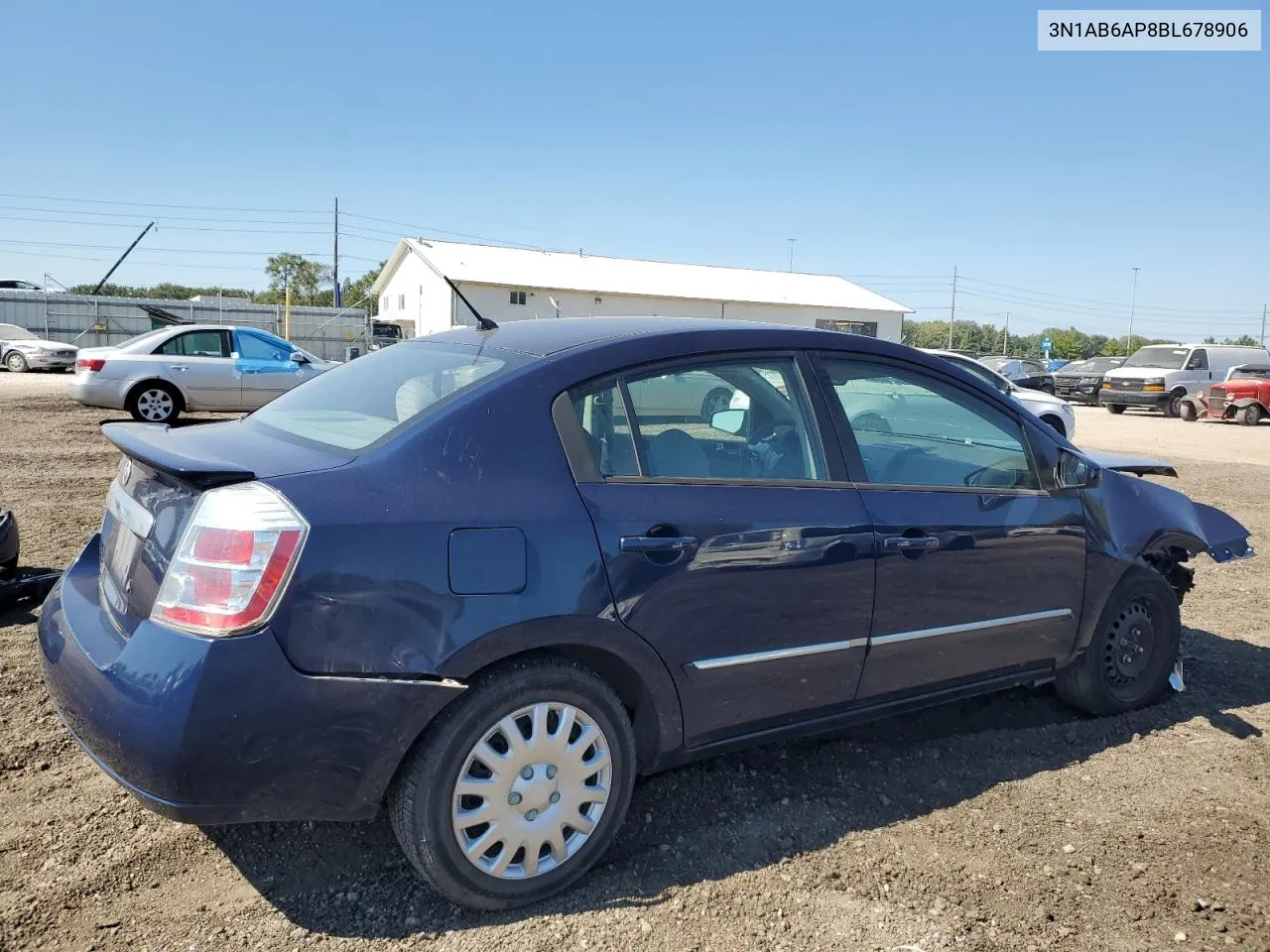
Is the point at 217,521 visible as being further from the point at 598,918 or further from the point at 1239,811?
the point at 1239,811

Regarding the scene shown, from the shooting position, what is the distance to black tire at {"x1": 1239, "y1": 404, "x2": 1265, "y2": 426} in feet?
74.1

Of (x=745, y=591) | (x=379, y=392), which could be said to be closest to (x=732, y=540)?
(x=745, y=591)

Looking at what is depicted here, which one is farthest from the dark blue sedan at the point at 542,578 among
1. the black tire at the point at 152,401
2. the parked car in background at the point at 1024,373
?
the parked car in background at the point at 1024,373

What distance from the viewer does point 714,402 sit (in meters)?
3.22

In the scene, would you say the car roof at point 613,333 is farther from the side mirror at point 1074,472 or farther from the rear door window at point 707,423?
the side mirror at point 1074,472

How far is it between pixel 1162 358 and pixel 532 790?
28.8 meters

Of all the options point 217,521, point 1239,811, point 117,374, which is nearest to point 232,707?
point 217,521

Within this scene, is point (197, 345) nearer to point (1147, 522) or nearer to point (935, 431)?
point (935, 431)

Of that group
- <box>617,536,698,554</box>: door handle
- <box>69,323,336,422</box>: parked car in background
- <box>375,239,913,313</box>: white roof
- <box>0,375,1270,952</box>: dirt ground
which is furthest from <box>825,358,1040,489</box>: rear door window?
<box>375,239,913,313</box>: white roof

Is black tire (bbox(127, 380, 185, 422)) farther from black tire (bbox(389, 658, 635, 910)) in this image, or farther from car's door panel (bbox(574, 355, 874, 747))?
black tire (bbox(389, 658, 635, 910))

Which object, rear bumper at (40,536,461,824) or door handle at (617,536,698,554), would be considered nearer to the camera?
rear bumper at (40,536,461,824)

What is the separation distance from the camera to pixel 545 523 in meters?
2.56

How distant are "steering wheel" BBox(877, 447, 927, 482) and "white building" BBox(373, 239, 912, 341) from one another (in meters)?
33.5

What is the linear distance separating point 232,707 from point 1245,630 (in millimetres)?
5500
